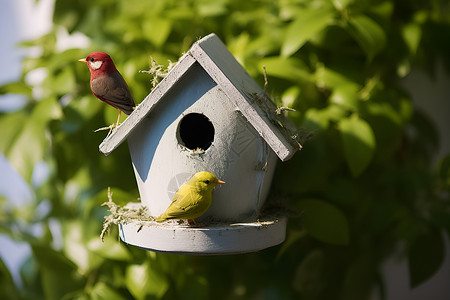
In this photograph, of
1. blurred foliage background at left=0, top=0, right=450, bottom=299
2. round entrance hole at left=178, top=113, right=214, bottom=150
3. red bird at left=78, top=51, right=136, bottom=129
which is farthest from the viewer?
blurred foliage background at left=0, top=0, right=450, bottom=299

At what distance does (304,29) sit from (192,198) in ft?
1.41

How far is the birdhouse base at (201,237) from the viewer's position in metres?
0.69

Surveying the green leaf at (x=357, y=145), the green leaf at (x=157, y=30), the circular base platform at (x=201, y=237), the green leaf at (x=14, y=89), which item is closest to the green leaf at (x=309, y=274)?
the green leaf at (x=357, y=145)

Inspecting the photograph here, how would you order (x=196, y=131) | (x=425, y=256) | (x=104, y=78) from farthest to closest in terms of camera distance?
(x=425, y=256), (x=196, y=131), (x=104, y=78)

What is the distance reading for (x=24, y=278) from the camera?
1.35 metres

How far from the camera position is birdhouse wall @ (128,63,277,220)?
73cm

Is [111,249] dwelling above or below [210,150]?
below

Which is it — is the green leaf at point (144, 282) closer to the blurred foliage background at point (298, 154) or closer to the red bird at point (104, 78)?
the blurred foliage background at point (298, 154)

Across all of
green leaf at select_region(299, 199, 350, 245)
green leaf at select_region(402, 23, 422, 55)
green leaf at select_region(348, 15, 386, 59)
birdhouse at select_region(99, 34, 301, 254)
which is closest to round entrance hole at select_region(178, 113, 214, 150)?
birdhouse at select_region(99, 34, 301, 254)

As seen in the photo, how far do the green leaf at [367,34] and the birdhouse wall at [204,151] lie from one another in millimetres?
349

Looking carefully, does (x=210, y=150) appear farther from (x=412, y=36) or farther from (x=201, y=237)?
(x=412, y=36)

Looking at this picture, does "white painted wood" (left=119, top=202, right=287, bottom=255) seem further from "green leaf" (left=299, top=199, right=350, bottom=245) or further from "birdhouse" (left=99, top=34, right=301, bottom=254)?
"green leaf" (left=299, top=199, right=350, bottom=245)

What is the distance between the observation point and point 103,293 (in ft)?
3.27

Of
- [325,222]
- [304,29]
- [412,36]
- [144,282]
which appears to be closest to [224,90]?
[304,29]
